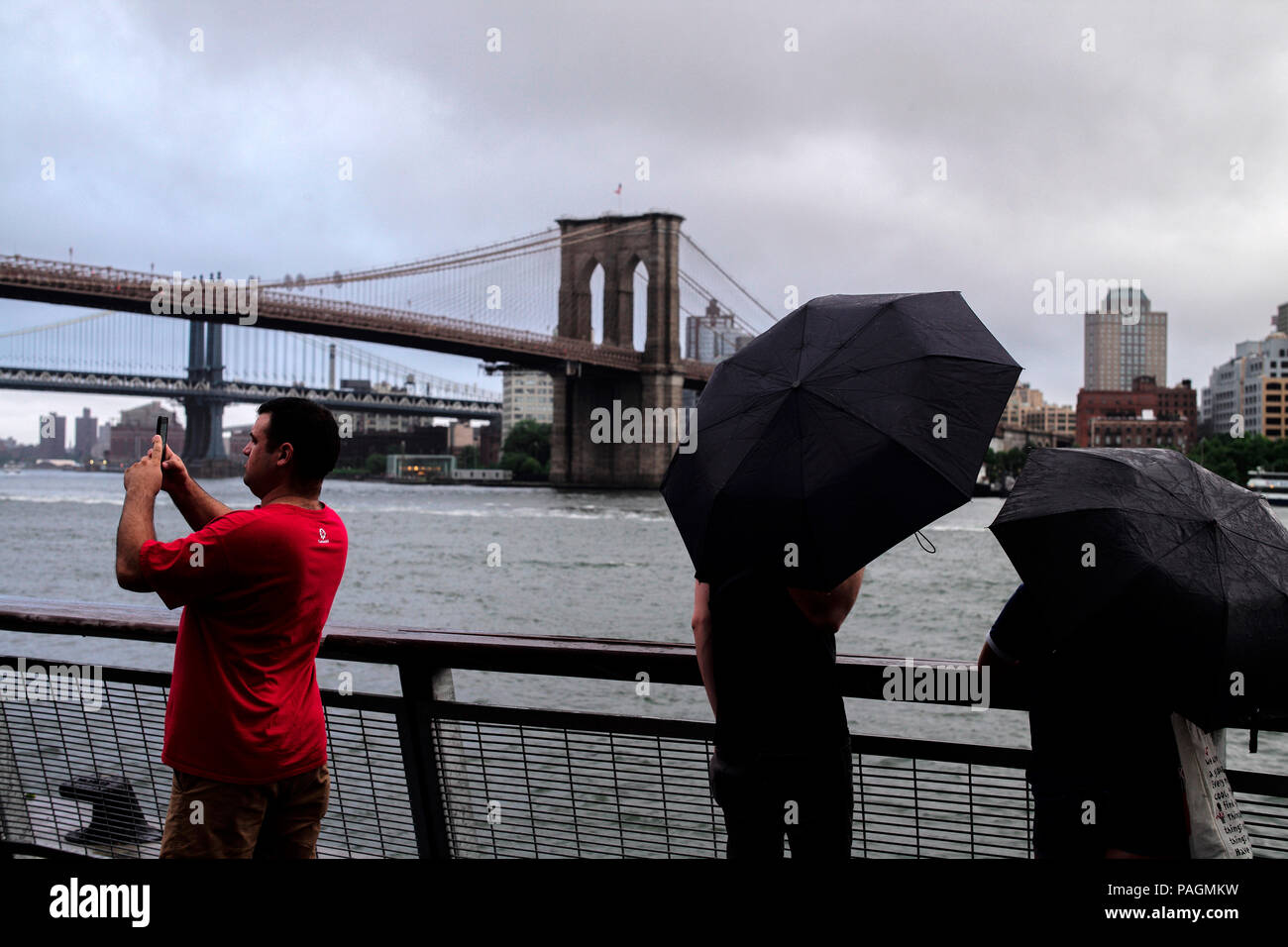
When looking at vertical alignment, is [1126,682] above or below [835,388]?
below

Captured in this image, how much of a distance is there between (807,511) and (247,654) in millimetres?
1026

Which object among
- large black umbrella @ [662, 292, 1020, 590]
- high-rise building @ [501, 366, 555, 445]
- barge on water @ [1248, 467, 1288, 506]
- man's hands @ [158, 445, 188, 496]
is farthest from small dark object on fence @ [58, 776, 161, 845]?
high-rise building @ [501, 366, 555, 445]

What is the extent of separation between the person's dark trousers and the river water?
13 centimetres

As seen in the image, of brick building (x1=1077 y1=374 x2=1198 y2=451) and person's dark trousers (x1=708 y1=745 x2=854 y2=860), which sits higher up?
brick building (x1=1077 y1=374 x2=1198 y2=451)

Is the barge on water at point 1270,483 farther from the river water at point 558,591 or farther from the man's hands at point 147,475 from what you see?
the man's hands at point 147,475

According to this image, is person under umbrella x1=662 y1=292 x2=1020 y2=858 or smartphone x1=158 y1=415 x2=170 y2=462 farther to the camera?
smartphone x1=158 y1=415 x2=170 y2=462

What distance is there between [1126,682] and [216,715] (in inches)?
57.0

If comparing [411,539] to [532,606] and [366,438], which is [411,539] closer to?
[532,606]

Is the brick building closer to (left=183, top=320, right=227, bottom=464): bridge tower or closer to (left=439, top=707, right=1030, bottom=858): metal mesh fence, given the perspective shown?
(left=439, top=707, right=1030, bottom=858): metal mesh fence

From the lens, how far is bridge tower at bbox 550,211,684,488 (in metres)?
45.8

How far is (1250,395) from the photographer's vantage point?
44656 millimetres

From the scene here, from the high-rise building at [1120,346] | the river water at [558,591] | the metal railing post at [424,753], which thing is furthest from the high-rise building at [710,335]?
the metal railing post at [424,753]
